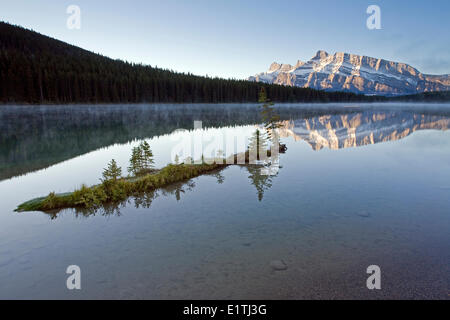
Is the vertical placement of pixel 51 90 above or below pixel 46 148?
above

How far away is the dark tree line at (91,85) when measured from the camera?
306ft

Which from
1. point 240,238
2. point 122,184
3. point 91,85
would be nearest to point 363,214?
point 240,238

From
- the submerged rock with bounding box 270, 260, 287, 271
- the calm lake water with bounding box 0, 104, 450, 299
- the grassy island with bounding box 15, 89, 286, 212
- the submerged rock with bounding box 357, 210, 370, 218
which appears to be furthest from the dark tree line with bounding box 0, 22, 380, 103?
the submerged rock with bounding box 357, 210, 370, 218

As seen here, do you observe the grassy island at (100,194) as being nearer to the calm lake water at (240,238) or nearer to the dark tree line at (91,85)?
the calm lake water at (240,238)

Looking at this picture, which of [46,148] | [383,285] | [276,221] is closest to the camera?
[383,285]

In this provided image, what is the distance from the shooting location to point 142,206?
11664 millimetres

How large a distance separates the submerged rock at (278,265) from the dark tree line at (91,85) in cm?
11121

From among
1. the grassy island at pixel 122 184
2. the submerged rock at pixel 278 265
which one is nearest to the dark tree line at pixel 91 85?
the grassy island at pixel 122 184

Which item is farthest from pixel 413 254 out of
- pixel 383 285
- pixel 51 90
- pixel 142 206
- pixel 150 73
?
pixel 150 73

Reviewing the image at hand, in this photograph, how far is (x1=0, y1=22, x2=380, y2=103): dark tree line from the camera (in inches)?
3666

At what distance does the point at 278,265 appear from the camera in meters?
7.00

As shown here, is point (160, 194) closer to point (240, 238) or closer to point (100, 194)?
point (100, 194)

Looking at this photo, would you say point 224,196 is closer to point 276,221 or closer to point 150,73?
point 276,221

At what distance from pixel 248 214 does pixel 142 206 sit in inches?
181
